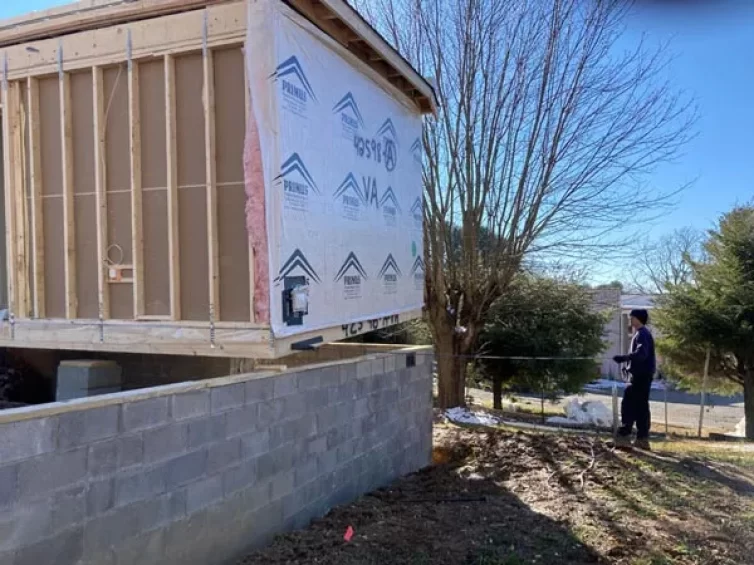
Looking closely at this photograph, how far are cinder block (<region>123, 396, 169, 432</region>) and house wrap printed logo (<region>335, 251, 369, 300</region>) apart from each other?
200 centimetres

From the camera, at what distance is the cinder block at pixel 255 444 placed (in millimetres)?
4121

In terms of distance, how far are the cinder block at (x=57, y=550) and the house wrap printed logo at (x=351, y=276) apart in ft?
9.01

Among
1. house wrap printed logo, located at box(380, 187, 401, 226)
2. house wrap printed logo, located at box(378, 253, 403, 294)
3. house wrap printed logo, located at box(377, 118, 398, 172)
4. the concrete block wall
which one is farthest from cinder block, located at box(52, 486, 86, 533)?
house wrap printed logo, located at box(377, 118, 398, 172)

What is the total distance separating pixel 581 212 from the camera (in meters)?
11.1

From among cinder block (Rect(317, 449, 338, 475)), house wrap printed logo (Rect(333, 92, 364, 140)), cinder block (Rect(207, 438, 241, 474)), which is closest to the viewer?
cinder block (Rect(207, 438, 241, 474))

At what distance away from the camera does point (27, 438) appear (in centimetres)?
275

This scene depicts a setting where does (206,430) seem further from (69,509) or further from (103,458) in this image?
(69,509)

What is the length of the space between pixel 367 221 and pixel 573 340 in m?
12.3

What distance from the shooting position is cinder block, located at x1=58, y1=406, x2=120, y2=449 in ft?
9.55

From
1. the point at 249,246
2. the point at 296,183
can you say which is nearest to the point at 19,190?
the point at 249,246

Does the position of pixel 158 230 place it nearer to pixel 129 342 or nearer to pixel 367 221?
pixel 129 342

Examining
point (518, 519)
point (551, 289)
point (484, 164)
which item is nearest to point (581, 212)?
point (484, 164)

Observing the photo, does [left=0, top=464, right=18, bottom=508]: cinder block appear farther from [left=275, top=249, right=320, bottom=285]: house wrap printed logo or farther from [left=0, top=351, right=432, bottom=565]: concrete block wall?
[left=275, top=249, right=320, bottom=285]: house wrap printed logo

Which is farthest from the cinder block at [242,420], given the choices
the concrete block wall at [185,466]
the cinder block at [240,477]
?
the cinder block at [240,477]
